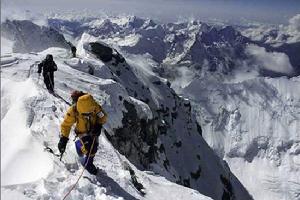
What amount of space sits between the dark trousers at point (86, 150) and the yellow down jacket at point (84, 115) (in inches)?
13.9

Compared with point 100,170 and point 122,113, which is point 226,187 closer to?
point 122,113

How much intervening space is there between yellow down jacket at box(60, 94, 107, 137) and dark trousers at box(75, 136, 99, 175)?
0.35 metres

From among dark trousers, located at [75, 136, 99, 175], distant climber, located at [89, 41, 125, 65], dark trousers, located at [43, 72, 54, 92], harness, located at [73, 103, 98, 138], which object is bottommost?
distant climber, located at [89, 41, 125, 65]

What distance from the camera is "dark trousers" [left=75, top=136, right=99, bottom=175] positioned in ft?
52.7

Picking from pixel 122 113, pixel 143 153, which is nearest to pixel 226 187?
pixel 143 153

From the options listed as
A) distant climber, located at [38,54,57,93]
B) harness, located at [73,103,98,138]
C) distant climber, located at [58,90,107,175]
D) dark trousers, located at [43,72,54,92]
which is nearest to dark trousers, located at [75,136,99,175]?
distant climber, located at [58,90,107,175]

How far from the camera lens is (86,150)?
53.3 ft

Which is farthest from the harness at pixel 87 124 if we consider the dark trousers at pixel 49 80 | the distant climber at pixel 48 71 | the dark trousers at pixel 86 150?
the dark trousers at pixel 49 80

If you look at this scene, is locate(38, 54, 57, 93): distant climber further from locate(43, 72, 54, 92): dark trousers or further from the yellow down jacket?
the yellow down jacket

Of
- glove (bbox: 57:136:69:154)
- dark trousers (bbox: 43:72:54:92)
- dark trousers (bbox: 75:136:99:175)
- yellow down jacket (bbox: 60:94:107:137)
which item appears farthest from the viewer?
dark trousers (bbox: 43:72:54:92)

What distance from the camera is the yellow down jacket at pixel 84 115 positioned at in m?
15.0

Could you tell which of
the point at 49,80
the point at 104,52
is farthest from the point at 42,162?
the point at 104,52

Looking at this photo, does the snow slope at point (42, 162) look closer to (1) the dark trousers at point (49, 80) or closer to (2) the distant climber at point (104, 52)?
(1) the dark trousers at point (49, 80)

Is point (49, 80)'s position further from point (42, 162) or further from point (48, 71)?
point (42, 162)
